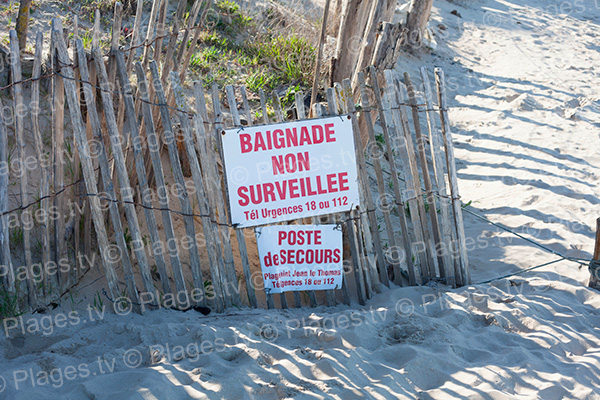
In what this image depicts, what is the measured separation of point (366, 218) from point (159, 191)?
4.43 feet

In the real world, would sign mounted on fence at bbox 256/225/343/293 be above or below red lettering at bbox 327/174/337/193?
below

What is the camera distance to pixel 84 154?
3.10 metres

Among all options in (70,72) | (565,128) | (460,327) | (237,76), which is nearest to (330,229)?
(460,327)

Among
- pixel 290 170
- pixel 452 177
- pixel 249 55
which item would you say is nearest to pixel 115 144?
pixel 290 170

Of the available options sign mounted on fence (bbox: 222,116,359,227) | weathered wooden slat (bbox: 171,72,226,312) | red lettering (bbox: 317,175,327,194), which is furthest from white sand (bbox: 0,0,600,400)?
red lettering (bbox: 317,175,327,194)

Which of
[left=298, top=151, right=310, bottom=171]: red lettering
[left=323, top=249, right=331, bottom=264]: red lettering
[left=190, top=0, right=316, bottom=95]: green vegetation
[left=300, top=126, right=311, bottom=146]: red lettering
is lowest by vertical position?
[left=323, top=249, right=331, bottom=264]: red lettering

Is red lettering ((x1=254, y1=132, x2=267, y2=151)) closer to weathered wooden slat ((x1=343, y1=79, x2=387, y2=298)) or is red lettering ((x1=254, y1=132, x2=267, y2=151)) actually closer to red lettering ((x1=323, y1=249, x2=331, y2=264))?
weathered wooden slat ((x1=343, y1=79, x2=387, y2=298))

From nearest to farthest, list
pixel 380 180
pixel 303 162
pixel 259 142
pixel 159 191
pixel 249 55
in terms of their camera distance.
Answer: pixel 159 191
pixel 259 142
pixel 303 162
pixel 380 180
pixel 249 55

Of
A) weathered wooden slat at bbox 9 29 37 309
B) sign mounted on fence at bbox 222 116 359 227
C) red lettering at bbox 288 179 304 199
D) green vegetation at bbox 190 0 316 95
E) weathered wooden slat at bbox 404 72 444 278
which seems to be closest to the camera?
weathered wooden slat at bbox 9 29 37 309

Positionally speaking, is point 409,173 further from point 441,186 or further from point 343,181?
point 343,181

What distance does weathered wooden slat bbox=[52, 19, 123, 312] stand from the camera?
9.86ft

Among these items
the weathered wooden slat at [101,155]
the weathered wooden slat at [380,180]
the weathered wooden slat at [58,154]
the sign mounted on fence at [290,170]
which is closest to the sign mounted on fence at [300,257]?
the sign mounted on fence at [290,170]

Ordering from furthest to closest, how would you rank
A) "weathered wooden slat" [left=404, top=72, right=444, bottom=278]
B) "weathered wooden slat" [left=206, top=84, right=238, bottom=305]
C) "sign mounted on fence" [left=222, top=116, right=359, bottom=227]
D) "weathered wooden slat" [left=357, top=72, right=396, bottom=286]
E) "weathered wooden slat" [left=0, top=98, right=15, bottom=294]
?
1. "weathered wooden slat" [left=404, top=72, right=444, bottom=278]
2. "weathered wooden slat" [left=357, top=72, right=396, bottom=286]
3. "sign mounted on fence" [left=222, top=116, right=359, bottom=227]
4. "weathered wooden slat" [left=206, top=84, right=238, bottom=305]
5. "weathered wooden slat" [left=0, top=98, right=15, bottom=294]

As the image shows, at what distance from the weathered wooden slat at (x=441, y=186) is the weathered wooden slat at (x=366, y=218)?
48cm
